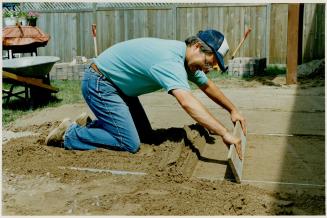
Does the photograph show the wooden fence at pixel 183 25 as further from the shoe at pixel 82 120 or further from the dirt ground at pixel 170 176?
the shoe at pixel 82 120

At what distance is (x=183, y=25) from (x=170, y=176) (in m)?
9.68

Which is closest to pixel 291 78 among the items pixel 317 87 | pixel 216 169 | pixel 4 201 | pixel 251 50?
pixel 317 87

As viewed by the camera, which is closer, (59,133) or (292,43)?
(59,133)

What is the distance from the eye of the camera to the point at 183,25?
12688 mm

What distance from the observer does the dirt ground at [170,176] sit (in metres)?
2.93

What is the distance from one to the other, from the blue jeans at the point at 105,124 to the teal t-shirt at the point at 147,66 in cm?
11

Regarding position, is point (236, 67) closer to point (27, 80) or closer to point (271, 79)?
point (271, 79)

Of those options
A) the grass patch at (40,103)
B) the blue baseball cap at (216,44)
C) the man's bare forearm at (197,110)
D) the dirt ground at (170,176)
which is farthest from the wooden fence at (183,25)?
the man's bare forearm at (197,110)

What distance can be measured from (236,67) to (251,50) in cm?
204

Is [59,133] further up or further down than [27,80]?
further down

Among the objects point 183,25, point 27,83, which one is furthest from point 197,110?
point 183,25

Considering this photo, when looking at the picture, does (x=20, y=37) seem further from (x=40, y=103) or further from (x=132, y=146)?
(x=132, y=146)

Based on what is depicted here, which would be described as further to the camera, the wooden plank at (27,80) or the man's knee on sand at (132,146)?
the wooden plank at (27,80)

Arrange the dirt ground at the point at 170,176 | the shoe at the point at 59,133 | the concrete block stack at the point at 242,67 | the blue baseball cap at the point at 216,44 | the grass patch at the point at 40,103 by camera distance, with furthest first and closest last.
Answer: the concrete block stack at the point at 242,67
the grass patch at the point at 40,103
the shoe at the point at 59,133
the blue baseball cap at the point at 216,44
the dirt ground at the point at 170,176
